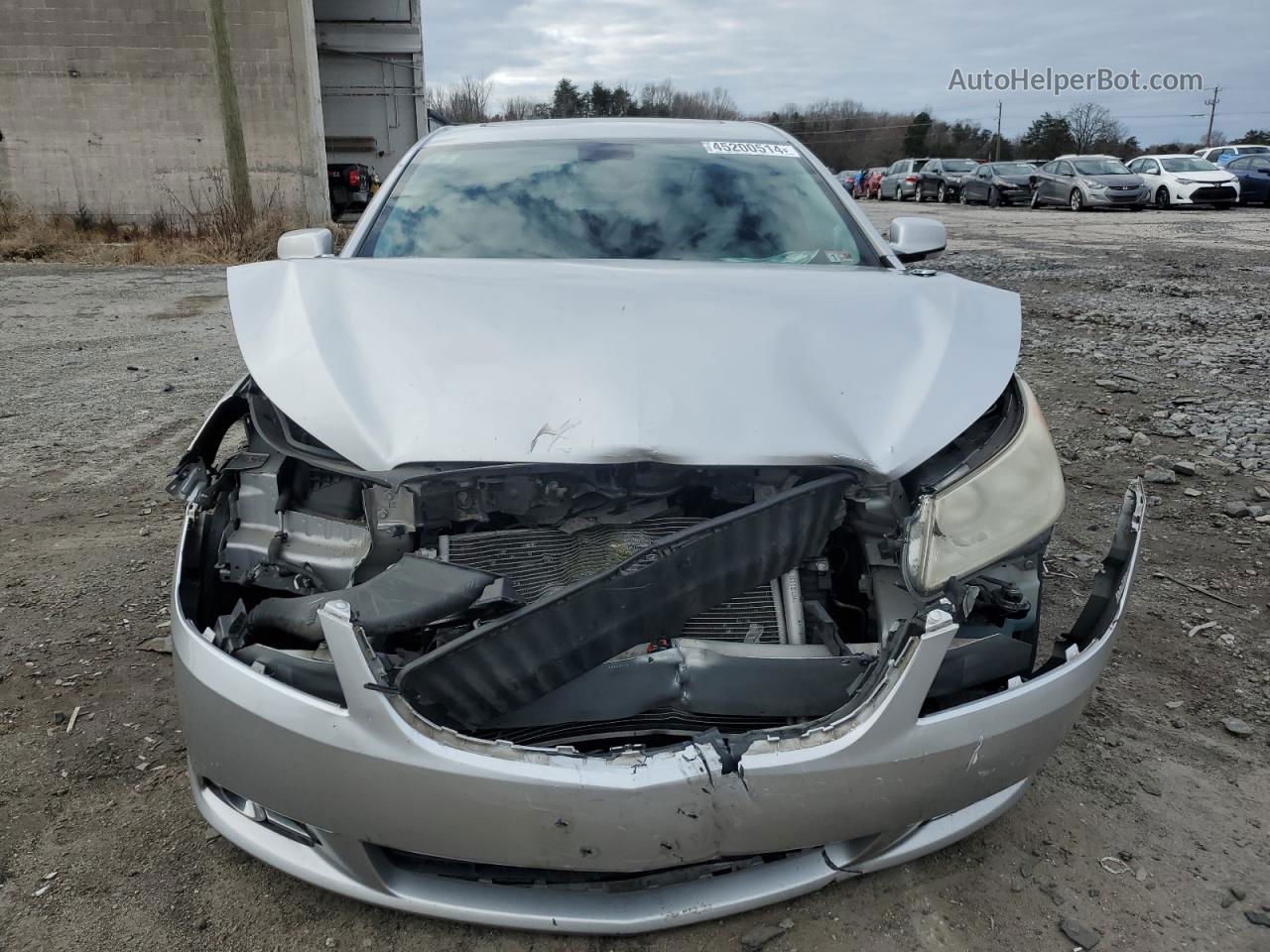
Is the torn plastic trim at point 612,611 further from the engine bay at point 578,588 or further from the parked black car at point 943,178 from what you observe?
the parked black car at point 943,178

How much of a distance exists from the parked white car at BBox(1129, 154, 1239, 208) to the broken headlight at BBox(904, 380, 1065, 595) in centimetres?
2234

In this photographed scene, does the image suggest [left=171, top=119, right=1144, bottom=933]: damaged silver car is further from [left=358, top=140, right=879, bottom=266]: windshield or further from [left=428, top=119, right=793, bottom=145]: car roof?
[left=428, top=119, right=793, bottom=145]: car roof

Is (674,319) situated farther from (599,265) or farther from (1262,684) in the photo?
(1262,684)

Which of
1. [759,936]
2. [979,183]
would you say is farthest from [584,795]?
[979,183]

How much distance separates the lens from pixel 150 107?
14555 mm

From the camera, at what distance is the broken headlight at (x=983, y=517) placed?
5.55 feet

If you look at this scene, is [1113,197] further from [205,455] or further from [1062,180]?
[205,455]

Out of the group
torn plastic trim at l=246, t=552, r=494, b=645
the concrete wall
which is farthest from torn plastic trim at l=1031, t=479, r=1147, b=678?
the concrete wall

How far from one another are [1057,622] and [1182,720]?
0.48m

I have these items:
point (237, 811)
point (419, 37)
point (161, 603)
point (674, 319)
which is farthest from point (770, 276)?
point (419, 37)

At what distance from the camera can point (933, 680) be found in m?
1.56

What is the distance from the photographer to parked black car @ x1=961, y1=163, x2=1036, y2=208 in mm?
23328

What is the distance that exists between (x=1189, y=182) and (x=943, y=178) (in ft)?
27.2

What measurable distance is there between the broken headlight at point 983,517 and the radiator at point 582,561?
1.10 feet
